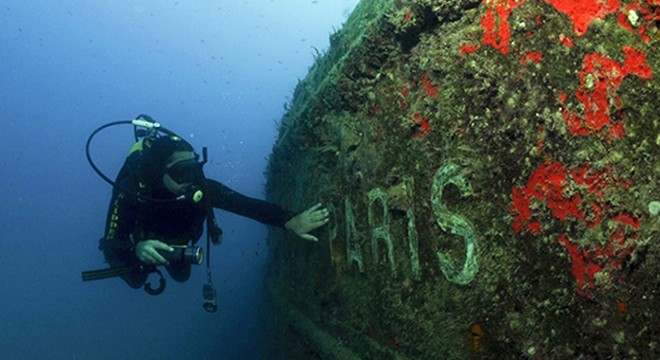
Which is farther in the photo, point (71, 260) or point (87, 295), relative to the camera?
point (71, 260)

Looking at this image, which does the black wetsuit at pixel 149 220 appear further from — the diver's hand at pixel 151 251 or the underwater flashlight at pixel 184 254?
the underwater flashlight at pixel 184 254

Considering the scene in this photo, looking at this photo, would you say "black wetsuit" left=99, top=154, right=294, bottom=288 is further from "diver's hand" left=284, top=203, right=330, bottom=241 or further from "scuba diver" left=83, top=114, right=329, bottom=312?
"diver's hand" left=284, top=203, right=330, bottom=241

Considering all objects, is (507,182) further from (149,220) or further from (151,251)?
(149,220)

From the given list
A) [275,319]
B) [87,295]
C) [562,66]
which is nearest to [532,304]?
[562,66]

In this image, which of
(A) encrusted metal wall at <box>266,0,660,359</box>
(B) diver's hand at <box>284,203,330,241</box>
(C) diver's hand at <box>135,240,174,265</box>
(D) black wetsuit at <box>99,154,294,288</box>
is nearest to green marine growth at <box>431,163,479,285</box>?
(A) encrusted metal wall at <box>266,0,660,359</box>

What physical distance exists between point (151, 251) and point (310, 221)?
5.08 feet

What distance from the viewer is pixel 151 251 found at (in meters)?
4.27

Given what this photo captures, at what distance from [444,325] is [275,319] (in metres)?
3.45

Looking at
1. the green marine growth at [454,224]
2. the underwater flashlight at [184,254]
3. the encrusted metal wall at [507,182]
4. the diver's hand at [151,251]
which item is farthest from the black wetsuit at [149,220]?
the green marine growth at [454,224]

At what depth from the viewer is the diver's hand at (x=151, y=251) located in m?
4.26

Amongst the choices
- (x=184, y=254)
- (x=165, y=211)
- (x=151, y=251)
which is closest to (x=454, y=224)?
(x=184, y=254)

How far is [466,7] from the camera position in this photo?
2291mm

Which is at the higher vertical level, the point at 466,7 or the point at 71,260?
the point at 466,7

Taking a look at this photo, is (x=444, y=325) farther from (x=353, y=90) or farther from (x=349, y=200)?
(x=353, y=90)
